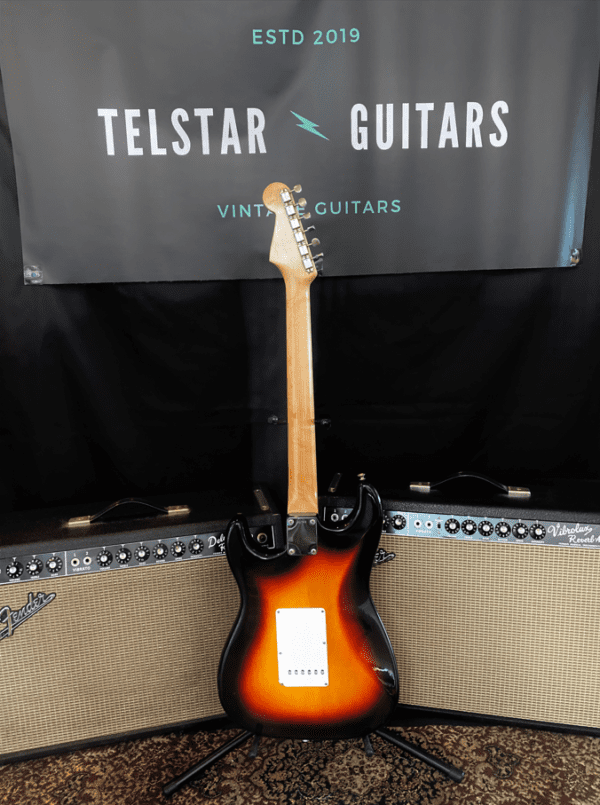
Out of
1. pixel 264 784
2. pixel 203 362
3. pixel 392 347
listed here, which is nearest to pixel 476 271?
pixel 392 347

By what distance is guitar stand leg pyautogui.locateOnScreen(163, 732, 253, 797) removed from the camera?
109 centimetres

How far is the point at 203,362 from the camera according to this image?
145 cm

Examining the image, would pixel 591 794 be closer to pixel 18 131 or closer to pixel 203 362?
pixel 203 362

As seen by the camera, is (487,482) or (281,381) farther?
(281,381)

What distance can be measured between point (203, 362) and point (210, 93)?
628 millimetres

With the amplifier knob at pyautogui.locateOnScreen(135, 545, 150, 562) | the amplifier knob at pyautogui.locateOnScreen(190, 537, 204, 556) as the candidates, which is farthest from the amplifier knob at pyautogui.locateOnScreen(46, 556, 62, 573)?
the amplifier knob at pyautogui.locateOnScreen(190, 537, 204, 556)

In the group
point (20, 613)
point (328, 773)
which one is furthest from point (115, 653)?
point (328, 773)

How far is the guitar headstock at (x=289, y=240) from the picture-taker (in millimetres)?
1054

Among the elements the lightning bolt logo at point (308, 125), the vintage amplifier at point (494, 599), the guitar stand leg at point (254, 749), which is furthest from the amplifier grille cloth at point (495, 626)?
the lightning bolt logo at point (308, 125)

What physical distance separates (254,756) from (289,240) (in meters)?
1.06

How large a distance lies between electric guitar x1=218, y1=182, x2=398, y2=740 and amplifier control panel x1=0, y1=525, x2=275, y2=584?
12cm

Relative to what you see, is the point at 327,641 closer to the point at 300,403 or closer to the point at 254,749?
the point at 254,749

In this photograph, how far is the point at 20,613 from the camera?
108 cm

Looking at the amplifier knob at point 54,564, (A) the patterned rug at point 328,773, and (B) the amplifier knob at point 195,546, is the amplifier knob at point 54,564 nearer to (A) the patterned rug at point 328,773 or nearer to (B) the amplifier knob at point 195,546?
(B) the amplifier knob at point 195,546
